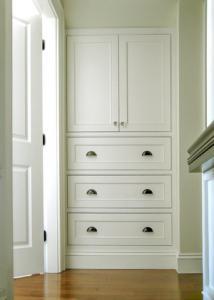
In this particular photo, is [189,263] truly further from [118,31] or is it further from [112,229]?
[118,31]

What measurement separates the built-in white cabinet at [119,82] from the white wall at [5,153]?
1.65 meters

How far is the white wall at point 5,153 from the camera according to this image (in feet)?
5.97

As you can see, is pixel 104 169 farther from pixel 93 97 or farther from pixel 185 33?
Result: pixel 185 33

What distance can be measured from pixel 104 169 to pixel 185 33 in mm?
1286

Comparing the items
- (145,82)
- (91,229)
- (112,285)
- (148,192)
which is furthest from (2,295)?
(145,82)

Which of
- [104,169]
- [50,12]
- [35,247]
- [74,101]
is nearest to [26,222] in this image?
[35,247]

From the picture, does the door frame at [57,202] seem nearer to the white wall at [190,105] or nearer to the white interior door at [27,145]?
the white interior door at [27,145]

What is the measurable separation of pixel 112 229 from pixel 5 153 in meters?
1.86

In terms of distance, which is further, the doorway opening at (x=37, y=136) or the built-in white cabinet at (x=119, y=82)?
the built-in white cabinet at (x=119, y=82)

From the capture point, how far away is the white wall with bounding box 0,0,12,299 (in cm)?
182

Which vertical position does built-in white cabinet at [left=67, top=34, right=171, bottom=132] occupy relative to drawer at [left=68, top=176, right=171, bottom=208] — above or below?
above

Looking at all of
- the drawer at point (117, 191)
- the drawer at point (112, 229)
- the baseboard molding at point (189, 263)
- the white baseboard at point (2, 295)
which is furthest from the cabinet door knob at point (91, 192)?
the white baseboard at point (2, 295)

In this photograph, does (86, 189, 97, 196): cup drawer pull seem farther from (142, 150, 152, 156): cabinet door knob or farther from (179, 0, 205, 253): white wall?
(179, 0, 205, 253): white wall

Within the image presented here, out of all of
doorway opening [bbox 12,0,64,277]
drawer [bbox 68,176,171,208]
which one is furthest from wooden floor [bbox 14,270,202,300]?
drawer [bbox 68,176,171,208]
